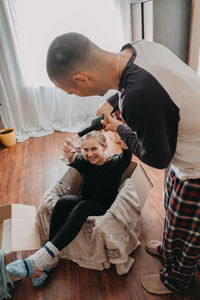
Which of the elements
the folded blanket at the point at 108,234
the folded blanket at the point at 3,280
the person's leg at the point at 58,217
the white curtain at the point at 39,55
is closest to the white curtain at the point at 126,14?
the white curtain at the point at 39,55

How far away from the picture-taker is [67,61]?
2.18 ft

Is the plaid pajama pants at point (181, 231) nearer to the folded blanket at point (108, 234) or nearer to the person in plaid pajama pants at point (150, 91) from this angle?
the person in plaid pajama pants at point (150, 91)

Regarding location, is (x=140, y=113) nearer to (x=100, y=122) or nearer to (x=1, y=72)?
(x=100, y=122)

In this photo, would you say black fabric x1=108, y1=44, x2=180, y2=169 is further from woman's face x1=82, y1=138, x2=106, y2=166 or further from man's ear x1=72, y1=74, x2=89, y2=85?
woman's face x1=82, y1=138, x2=106, y2=166

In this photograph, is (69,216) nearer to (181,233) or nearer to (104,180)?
(104,180)

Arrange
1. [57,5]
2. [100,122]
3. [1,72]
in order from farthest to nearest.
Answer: [1,72] < [57,5] < [100,122]

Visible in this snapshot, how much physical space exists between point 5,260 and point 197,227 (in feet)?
3.05

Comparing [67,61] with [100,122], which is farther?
[100,122]

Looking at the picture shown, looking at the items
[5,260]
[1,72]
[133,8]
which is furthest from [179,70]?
[1,72]

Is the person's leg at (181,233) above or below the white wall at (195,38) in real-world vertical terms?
below

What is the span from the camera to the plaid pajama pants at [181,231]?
83 cm

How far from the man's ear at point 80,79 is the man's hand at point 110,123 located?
0.28 metres

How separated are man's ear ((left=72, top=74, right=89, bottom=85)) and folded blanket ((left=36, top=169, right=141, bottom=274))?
73 centimetres

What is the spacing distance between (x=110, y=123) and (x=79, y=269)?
0.88 meters
